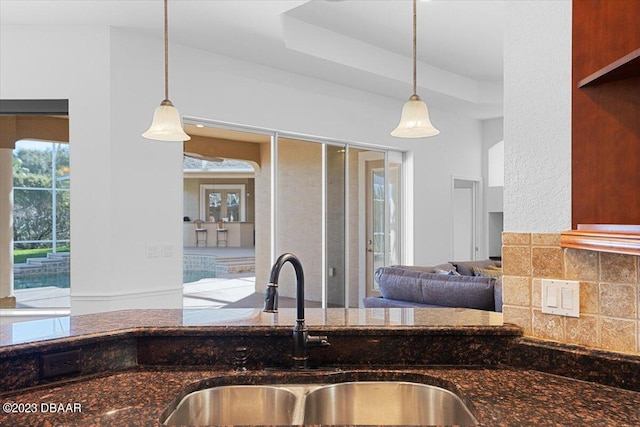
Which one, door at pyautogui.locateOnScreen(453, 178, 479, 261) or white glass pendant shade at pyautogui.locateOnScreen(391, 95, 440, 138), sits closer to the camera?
white glass pendant shade at pyautogui.locateOnScreen(391, 95, 440, 138)

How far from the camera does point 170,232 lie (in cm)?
398

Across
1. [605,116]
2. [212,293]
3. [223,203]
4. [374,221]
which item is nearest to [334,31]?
[223,203]

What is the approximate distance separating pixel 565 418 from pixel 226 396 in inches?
35.4

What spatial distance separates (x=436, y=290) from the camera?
11.8ft

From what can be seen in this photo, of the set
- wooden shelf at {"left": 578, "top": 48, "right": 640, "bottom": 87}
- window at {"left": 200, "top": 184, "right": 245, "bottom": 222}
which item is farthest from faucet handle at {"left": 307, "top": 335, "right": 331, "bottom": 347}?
window at {"left": 200, "top": 184, "right": 245, "bottom": 222}

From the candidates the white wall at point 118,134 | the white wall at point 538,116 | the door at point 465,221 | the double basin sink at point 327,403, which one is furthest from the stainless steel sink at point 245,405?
the door at point 465,221

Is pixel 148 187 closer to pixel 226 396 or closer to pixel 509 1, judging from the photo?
pixel 226 396

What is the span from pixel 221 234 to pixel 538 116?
11.6 ft

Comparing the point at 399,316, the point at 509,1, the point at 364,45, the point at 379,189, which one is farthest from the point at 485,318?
the point at 379,189

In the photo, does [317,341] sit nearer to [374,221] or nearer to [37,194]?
[37,194]

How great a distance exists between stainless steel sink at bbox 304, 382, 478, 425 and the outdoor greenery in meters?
3.14

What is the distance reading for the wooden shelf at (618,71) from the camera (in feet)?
3.72

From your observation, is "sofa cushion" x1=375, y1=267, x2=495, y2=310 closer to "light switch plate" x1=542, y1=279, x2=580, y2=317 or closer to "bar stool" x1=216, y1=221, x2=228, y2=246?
"bar stool" x1=216, y1=221, x2=228, y2=246

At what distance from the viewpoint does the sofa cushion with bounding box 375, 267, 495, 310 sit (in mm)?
3416
